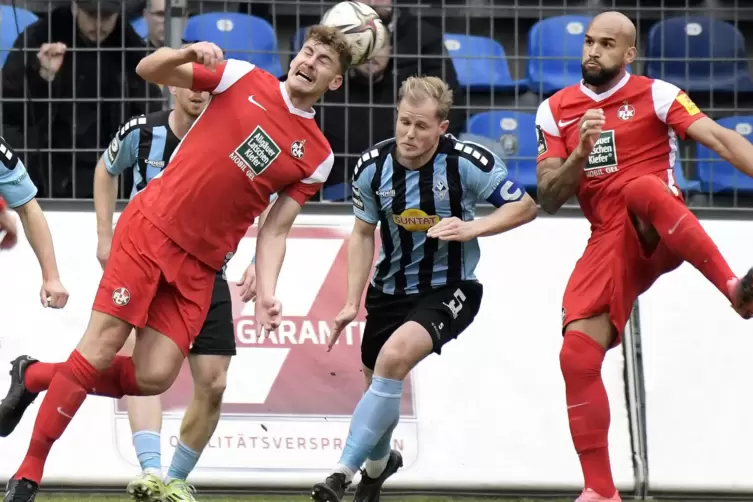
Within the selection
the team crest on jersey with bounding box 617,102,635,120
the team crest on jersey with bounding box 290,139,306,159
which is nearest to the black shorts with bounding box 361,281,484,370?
the team crest on jersey with bounding box 290,139,306,159

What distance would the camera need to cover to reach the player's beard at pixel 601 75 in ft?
21.3

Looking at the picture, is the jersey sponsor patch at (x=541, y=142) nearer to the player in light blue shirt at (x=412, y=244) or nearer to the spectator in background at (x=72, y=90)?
the player in light blue shirt at (x=412, y=244)

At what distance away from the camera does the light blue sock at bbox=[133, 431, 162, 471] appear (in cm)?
665

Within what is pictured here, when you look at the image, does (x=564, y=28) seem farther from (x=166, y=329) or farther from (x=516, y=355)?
(x=166, y=329)

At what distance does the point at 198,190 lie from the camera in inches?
239

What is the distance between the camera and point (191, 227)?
6074 mm

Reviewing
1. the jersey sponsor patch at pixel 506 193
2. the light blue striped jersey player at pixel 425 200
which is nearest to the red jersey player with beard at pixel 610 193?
the jersey sponsor patch at pixel 506 193

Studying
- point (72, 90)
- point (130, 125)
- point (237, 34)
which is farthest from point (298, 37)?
point (130, 125)

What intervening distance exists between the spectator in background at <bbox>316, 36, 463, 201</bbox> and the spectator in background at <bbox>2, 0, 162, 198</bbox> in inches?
40.8

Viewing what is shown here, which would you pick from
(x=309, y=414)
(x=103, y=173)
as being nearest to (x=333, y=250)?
(x=309, y=414)

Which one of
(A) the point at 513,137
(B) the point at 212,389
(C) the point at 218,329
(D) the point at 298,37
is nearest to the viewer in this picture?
(B) the point at 212,389

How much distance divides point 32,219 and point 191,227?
0.90 meters

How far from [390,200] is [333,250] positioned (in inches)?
42.4

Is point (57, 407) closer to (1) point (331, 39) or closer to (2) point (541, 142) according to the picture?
(1) point (331, 39)
